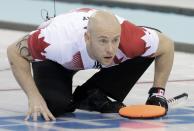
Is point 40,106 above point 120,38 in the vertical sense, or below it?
below

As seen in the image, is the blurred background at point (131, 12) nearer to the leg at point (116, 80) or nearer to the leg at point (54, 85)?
the leg at point (116, 80)

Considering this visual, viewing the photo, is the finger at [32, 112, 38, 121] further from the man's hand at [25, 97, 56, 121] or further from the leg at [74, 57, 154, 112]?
the leg at [74, 57, 154, 112]

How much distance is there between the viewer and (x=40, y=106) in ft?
17.9

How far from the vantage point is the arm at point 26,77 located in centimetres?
547

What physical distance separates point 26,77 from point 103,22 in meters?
0.62

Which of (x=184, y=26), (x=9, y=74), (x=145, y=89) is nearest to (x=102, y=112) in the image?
(x=145, y=89)

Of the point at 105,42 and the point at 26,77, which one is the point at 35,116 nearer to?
→ the point at 26,77

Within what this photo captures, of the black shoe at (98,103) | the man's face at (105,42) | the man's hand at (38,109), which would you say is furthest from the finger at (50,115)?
the man's face at (105,42)

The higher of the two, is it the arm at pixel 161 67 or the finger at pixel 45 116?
the arm at pixel 161 67

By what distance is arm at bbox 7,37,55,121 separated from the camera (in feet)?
17.9

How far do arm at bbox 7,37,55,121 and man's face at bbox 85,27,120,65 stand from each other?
46 cm

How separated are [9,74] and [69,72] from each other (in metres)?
1.83

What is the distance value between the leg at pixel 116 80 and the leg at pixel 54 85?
0.22 meters

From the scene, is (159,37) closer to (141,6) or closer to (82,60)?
(82,60)
